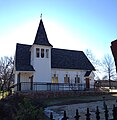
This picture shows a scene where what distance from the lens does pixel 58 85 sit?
34.4 m

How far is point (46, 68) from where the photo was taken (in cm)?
3456

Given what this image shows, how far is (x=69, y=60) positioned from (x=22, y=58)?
942 cm

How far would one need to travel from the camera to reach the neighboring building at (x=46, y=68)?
3341 cm

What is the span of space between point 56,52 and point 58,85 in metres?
8.83

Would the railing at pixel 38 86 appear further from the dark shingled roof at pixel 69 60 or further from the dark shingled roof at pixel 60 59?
the dark shingled roof at pixel 69 60

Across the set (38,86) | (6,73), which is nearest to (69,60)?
(38,86)

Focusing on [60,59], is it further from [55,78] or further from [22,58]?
[22,58]

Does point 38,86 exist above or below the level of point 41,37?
below

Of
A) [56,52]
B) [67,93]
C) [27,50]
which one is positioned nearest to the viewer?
[67,93]

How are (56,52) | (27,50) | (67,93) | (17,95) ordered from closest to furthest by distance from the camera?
(17,95) < (67,93) < (27,50) < (56,52)

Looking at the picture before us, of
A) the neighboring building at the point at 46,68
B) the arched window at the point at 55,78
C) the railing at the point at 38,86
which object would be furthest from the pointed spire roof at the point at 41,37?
the railing at the point at 38,86

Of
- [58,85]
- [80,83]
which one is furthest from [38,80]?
[80,83]

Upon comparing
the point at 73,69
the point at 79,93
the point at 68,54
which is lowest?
the point at 79,93

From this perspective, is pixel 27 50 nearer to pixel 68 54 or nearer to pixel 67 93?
pixel 68 54
